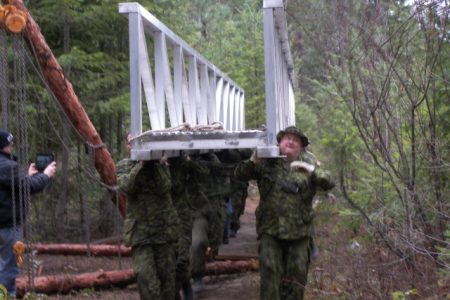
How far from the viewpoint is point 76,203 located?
14102 mm

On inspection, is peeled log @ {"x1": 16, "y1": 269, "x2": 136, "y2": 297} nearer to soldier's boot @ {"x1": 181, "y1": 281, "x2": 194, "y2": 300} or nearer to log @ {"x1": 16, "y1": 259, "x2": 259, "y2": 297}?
log @ {"x1": 16, "y1": 259, "x2": 259, "y2": 297}

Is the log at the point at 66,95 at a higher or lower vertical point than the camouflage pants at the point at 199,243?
higher

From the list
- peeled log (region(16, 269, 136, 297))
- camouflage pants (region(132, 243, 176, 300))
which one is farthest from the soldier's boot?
peeled log (region(16, 269, 136, 297))

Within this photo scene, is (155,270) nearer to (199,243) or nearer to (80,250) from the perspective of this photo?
(199,243)

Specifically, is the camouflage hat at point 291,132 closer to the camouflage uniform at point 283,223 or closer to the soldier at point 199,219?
the camouflage uniform at point 283,223

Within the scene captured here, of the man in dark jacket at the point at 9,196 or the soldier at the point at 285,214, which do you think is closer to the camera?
the soldier at the point at 285,214

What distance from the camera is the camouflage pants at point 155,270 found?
20.6 feet

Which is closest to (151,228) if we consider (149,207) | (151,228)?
(151,228)

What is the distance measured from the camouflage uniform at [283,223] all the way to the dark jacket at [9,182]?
2106 mm

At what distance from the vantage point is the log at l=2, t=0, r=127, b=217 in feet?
29.5

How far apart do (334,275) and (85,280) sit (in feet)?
10.8

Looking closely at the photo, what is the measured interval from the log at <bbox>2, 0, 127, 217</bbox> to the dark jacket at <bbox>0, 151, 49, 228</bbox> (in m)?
2.45

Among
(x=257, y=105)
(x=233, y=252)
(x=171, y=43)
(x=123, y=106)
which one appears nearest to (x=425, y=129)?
(x=171, y=43)

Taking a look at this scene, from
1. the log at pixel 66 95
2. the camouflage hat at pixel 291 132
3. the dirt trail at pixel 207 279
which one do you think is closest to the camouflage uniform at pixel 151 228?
the camouflage hat at pixel 291 132
